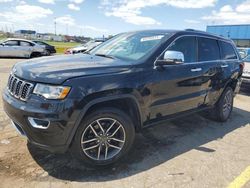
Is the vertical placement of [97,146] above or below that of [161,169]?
above

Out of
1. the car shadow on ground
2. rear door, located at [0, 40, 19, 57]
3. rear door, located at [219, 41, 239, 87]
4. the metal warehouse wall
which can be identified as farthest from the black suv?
the metal warehouse wall

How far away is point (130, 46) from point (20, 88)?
76.0 inches

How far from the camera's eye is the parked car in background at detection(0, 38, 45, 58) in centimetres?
1866

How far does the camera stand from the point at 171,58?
3.98 metres

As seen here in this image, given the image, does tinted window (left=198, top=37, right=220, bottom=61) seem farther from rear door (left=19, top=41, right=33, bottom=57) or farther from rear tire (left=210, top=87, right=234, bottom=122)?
rear door (left=19, top=41, right=33, bottom=57)

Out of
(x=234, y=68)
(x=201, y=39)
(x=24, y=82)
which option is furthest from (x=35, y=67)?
(x=234, y=68)

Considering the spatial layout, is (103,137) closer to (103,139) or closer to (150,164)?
(103,139)

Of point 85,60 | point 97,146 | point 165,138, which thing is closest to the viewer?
point 97,146

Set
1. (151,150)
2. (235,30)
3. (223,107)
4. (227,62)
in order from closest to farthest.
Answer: (151,150) < (227,62) < (223,107) < (235,30)

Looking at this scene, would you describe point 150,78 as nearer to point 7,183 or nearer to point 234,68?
point 7,183

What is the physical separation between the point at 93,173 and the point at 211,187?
1500 millimetres

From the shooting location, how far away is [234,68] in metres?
6.12

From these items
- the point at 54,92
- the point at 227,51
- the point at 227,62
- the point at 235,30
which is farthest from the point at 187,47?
the point at 235,30

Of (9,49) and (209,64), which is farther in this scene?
(9,49)
